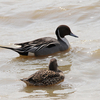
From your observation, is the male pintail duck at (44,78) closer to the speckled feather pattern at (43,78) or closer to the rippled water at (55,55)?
the speckled feather pattern at (43,78)

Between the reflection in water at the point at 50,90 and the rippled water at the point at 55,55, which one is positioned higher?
the rippled water at the point at 55,55

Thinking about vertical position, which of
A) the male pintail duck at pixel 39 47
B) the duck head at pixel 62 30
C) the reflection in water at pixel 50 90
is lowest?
the reflection in water at pixel 50 90

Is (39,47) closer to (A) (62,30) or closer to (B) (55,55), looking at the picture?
(B) (55,55)

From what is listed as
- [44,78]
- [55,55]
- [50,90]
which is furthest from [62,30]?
[50,90]

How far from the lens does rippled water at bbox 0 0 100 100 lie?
240 inches

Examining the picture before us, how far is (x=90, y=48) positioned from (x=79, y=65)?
4.27ft

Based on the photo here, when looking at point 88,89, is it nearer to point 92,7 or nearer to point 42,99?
point 42,99

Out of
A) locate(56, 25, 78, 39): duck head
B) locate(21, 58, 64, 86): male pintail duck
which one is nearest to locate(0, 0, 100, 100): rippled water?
locate(21, 58, 64, 86): male pintail duck

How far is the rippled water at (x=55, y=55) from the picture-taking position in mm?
6098

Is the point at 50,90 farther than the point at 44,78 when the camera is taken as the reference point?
No

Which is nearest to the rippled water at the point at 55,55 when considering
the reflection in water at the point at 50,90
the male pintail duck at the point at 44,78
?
the reflection in water at the point at 50,90

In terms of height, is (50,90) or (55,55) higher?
(55,55)

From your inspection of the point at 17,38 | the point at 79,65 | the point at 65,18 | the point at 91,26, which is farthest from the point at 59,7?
the point at 79,65

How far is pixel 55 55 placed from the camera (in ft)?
28.2
